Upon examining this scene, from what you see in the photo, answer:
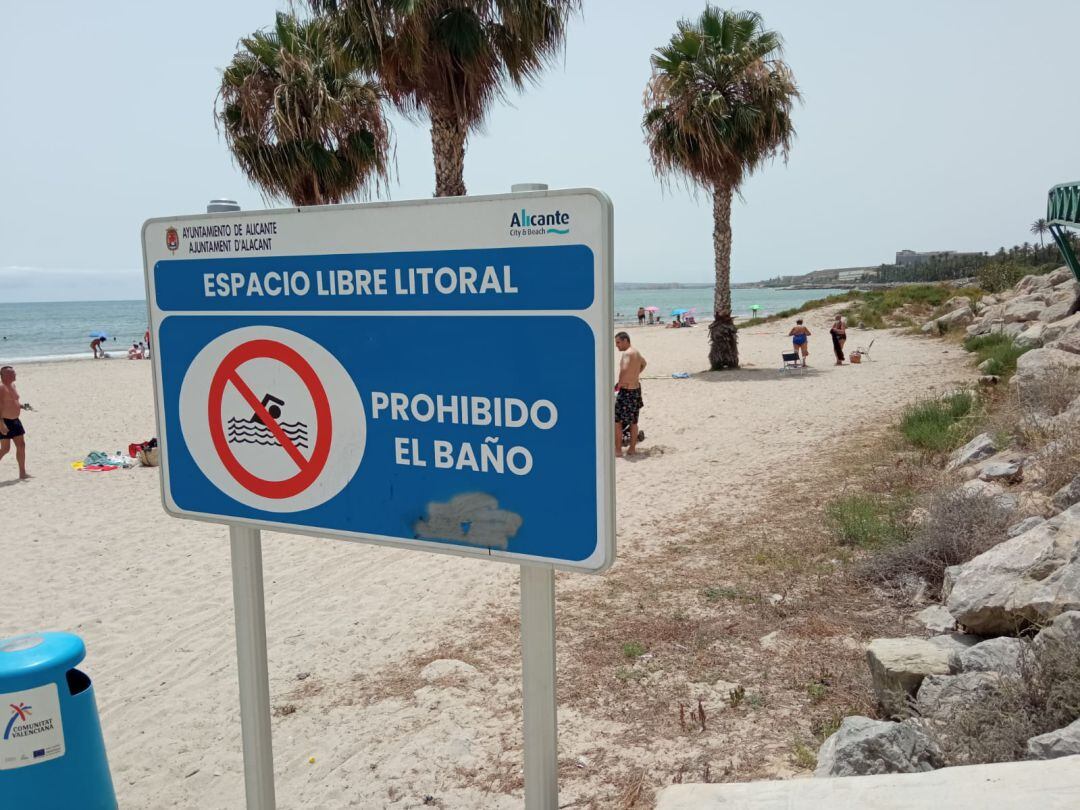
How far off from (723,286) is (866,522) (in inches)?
563

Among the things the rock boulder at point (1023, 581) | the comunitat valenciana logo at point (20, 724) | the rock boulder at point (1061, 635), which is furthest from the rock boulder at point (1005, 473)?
the comunitat valenciana logo at point (20, 724)

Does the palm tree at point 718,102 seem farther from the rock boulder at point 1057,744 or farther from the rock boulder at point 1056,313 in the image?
the rock boulder at point 1057,744

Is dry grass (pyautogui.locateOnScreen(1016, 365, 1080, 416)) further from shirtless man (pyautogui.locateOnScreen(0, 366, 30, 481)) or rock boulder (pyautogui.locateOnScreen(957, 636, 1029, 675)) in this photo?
shirtless man (pyautogui.locateOnScreen(0, 366, 30, 481))

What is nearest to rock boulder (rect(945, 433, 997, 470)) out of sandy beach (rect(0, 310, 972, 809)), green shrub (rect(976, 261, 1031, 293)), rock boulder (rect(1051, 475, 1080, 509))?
sandy beach (rect(0, 310, 972, 809))

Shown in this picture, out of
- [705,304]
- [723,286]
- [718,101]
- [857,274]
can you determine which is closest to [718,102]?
[718,101]

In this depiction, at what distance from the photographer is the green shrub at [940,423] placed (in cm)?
876

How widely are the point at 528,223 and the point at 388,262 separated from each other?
0.42 metres

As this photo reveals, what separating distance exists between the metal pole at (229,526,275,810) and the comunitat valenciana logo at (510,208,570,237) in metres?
1.25

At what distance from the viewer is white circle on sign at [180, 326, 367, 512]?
2.24 meters

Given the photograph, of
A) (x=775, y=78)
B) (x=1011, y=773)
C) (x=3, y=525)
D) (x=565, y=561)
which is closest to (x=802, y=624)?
(x=1011, y=773)

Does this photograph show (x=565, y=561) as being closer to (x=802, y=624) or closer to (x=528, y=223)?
(x=528, y=223)

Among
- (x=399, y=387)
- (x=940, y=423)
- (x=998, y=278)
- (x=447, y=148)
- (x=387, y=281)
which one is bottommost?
(x=940, y=423)

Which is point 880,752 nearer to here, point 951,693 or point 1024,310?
point 951,693

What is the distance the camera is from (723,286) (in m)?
20.0
